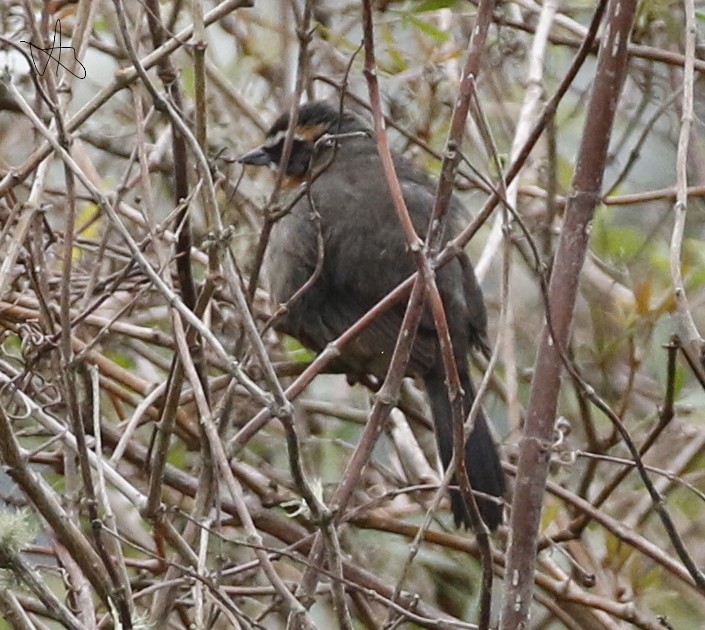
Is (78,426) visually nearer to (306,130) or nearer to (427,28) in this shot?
(427,28)

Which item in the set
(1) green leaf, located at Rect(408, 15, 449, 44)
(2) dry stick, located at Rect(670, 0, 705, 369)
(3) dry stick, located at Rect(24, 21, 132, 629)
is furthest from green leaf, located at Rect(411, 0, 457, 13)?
(3) dry stick, located at Rect(24, 21, 132, 629)

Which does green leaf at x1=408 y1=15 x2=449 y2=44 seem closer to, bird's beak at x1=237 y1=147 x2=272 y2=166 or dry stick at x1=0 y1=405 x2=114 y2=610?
bird's beak at x1=237 y1=147 x2=272 y2=166

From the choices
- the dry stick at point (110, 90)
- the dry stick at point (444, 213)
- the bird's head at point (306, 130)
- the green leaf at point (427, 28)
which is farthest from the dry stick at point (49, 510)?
the bird's head at point (306, 130)

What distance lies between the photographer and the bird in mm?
3965

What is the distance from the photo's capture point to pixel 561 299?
2.22m

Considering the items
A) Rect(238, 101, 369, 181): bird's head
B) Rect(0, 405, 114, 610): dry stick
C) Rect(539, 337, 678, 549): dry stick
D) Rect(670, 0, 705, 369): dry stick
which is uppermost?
Rect(238, 101, 369, 181): bird's head

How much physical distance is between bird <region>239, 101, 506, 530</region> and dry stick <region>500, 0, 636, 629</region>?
1.60 metres

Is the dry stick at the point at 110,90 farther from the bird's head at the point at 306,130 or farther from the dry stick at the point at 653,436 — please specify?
the bird's head at the point at 306,130

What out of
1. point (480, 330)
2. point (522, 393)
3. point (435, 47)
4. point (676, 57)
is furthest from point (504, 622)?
point (435, 47)

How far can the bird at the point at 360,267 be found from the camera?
156 inches

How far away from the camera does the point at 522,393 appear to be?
4.40 m

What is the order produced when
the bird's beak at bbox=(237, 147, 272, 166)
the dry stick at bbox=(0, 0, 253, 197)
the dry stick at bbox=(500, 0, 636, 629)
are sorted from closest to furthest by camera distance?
1. the dry stick at bbox=(500, 0, 636, 629)
2. the dry stick at bbox=(0, 0, 253, 197)
3. the bird's beak at bbox=(237, 147, 272, 166)

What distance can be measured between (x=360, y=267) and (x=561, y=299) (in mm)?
1957

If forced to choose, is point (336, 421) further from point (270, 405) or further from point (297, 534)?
point (270, 405)
